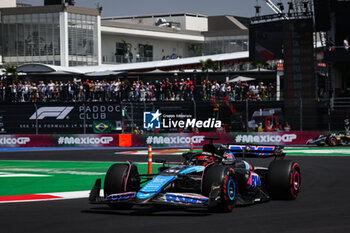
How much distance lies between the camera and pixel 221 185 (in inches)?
396

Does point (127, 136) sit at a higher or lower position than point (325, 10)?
lower

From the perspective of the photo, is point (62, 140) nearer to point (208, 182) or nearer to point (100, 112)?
point (100, 112)

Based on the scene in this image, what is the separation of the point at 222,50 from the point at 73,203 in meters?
84.5

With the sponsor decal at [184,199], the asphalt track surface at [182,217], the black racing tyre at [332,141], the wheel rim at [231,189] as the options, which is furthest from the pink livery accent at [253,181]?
the black racing tyre at [332,141]

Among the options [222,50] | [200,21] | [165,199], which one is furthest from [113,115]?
[200,21]

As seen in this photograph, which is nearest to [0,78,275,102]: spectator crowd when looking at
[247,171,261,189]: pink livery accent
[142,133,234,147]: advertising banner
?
[142,133,234,147]: advertising banner

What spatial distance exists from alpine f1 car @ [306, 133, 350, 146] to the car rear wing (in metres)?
19.8

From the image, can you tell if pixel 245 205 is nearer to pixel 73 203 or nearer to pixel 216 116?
pixel 73 203

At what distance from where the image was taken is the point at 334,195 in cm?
1274

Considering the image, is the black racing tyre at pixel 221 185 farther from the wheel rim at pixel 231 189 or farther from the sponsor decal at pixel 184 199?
the sponsor decal at pixel 184 199

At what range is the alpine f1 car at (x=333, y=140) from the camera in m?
31.8

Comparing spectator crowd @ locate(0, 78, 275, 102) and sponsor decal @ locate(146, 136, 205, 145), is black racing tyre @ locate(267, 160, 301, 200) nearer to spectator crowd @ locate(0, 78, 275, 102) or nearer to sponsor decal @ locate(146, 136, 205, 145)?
sponsor decal @ locate(146, 136, 205, 145)

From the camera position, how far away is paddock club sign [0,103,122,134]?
34.6 m

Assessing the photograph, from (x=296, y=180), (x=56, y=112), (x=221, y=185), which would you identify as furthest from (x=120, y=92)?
(x=221, y=185)
